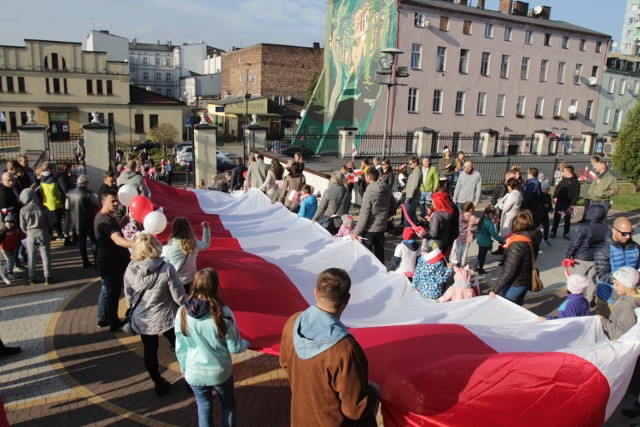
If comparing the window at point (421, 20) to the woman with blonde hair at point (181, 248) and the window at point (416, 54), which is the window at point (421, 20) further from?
the woman with blonde hair at point (181, 248)

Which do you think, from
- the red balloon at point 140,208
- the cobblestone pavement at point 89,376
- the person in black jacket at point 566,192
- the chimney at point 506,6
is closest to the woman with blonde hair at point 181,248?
the cobblestone pavement at point 89,376

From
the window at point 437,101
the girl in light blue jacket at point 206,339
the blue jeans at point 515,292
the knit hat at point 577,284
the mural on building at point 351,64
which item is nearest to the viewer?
the girl in light blue jacket at point 206,339

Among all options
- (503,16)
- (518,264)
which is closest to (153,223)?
(518,264)

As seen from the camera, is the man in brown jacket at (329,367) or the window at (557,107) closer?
the man in brown jacket at (329,367)

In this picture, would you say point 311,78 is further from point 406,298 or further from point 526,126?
point 406,298

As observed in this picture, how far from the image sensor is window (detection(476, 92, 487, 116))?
A: 37.8 m

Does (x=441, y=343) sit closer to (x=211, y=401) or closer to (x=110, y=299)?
(x=211, y=401)

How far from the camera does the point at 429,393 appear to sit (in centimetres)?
332

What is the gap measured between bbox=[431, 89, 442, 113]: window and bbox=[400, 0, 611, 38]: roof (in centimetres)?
583

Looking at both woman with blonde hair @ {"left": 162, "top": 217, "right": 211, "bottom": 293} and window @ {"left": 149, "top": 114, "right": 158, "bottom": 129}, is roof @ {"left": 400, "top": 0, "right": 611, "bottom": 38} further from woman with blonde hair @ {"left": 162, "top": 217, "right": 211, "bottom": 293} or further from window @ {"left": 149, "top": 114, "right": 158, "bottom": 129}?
woman with blonde hair @ {"left": 162, "top": 217, "right": 211, "bottom": 293}

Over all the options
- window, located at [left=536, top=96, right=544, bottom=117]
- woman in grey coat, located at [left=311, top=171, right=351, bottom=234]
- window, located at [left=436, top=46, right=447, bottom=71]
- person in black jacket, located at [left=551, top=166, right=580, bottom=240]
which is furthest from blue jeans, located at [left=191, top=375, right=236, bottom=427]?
window, located at [left=536, top=96, right=544, bottom=117]

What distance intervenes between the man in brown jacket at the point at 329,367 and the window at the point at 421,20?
33831 millimetres

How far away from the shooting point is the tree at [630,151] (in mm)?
19359

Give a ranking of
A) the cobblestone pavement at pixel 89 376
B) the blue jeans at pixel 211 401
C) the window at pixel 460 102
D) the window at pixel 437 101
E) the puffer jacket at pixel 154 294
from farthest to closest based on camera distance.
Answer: the window at pixel 460 102 < the window at pixel 437 101 < the cobblestone pavement at pixel 89 376 < the puffer jacket at pixel 154 294 < the blue jeans at pixel 211 401
